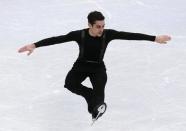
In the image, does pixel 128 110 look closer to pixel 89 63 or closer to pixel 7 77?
pixel 89 63

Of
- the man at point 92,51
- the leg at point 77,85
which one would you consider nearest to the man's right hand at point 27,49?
the man at point 92,51

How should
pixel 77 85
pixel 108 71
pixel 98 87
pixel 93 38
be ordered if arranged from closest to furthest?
pixel 93 38 → pixel 98 87 → pixel 77 85 → pixel 108 71

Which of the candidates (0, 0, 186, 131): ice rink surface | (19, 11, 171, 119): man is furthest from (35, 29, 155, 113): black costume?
(0, 0, 186, 131): ice rink surface

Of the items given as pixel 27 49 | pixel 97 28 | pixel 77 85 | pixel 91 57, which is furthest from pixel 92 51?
pixel 27 49

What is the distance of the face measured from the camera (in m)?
5.50

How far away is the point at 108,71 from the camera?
8.17 meters

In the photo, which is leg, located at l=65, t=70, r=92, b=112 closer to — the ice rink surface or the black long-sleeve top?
the black long-sleeve top

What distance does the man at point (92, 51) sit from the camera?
571 centimetres

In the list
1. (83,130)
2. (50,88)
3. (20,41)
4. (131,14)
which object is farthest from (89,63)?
(131,14)

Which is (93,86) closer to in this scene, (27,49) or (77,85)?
(77,85)

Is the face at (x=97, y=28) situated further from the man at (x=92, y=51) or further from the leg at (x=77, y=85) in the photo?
the leg at (x=77, y=85)

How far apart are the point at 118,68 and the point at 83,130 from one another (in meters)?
1.91

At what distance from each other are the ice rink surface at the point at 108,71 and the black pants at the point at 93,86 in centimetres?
74

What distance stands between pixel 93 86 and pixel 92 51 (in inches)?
15.6
